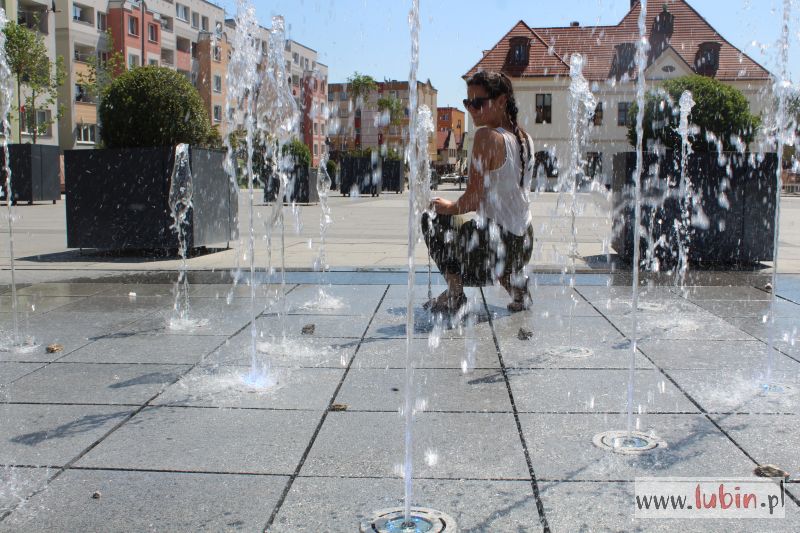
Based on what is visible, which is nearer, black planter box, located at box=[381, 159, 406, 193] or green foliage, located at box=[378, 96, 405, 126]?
black planter box, located at box=[381, 159, 406, 193]

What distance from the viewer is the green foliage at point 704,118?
9023 millimetres

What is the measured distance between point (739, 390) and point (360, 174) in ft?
102

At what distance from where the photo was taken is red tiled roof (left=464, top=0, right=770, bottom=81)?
173ft

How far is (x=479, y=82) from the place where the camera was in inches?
227

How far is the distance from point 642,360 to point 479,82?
2.37m

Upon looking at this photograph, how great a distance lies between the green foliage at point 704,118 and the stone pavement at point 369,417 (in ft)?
11.3

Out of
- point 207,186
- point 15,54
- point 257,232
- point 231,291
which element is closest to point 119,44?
point 15,54

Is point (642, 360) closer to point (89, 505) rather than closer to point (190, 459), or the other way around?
point (190, 459)

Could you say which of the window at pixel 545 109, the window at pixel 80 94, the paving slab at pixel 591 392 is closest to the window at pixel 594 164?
the window at pixel 545 109

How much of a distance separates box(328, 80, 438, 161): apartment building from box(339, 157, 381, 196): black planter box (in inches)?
1493

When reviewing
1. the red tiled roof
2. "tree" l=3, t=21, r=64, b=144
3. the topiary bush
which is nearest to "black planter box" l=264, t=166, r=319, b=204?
"tree" l=3, t=21, r=64, b=144

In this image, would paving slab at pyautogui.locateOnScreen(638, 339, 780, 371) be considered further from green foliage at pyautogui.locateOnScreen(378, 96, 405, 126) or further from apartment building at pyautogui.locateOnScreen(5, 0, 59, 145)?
green foliage at pyautogui.locateOnScreen(378, 96, 405, 126)

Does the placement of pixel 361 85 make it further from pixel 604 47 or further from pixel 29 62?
pixel 29 62

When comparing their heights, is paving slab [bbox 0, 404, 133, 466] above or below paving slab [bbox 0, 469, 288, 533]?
above
